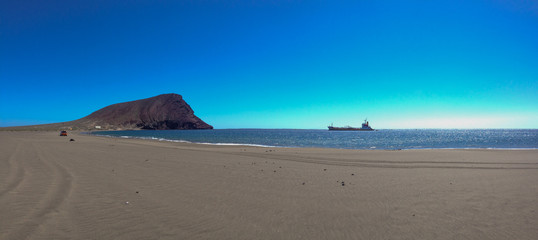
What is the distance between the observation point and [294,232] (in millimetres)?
4621

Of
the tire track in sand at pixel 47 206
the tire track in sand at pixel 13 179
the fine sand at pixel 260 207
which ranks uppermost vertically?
the tire track in sand at pixel 13 179

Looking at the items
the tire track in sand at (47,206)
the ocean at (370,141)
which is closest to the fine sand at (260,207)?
the tire track in sand at (47,206)

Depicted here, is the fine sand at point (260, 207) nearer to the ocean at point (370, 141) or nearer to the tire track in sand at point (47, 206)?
the tire track in sand at point (47, 206)

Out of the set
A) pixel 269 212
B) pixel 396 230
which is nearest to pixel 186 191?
pixel 269 212

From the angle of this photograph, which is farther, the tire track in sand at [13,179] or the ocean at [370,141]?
the ocean at [370,141]

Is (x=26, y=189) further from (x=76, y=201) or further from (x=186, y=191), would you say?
(x=186, y=191)

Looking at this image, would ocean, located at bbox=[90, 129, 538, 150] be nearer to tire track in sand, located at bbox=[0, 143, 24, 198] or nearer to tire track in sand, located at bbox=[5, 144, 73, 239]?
tire track in sand, located at bbox=[0, 143, 24, 198]

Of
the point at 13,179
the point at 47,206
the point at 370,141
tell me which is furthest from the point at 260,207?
the point at 370,141

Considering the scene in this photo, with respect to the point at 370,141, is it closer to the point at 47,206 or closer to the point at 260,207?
the point at 260,207

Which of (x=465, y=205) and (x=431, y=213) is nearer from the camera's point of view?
(x=431, y=213)

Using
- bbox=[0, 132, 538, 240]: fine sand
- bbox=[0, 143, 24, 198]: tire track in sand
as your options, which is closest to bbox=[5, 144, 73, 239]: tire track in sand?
bbox=[0, 132, 538, 240]: fine sand

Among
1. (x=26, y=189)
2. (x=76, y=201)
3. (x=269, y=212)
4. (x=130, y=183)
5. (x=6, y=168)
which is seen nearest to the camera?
(x=269, y=212)

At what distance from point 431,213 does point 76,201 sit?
885 centimetres

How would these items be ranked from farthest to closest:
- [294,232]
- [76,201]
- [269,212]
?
[76,201] → [269,212] → [294,232]
